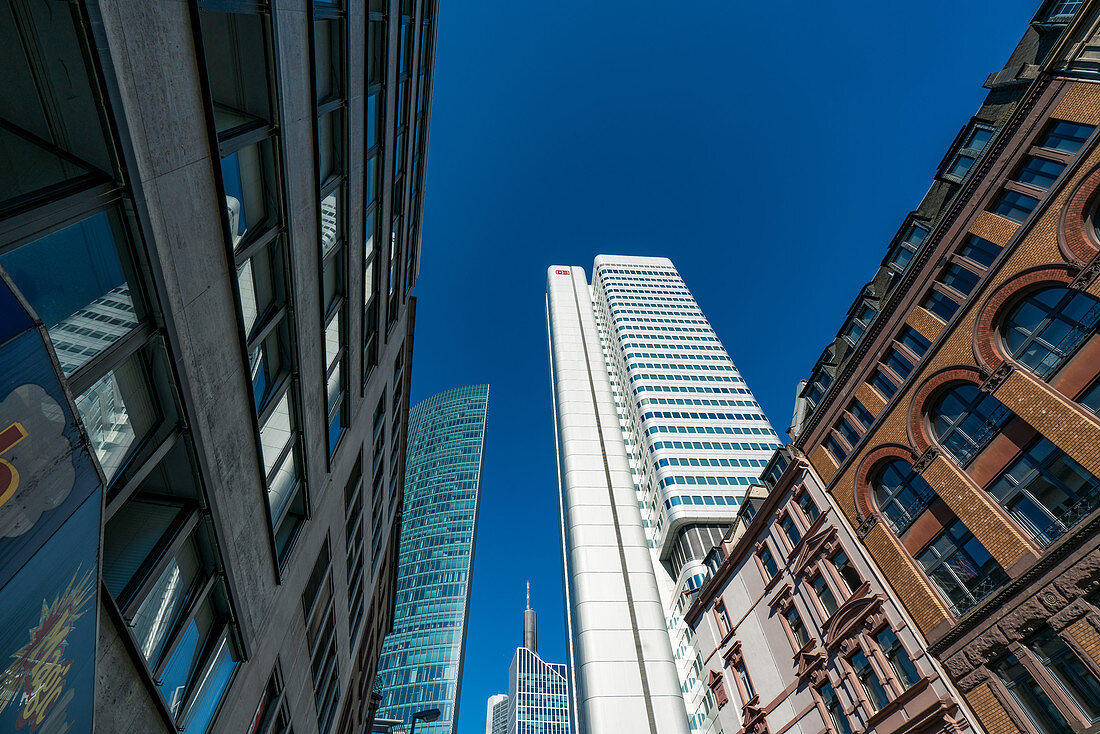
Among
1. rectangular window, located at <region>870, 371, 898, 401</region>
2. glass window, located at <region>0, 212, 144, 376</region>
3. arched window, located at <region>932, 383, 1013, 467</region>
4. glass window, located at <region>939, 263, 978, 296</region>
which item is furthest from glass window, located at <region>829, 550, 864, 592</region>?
glass window, located at <region>0, 212, 144, 376</region>

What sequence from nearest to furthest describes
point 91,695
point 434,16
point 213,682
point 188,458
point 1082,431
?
1. point 91,695
2. point 188,458
3. point 213,682
4. point 1082,431
5. point 434,16

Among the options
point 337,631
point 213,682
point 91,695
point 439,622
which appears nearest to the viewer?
point 91,695

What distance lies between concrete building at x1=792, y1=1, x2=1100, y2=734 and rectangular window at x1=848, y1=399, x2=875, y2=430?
8.6 inches

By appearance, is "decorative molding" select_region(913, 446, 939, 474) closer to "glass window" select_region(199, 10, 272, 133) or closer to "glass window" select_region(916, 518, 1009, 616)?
"glass window" select_region(916, 518, 1009, 616)

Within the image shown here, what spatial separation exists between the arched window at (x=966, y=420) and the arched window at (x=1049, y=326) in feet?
6.50

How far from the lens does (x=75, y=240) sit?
5539 millimetres

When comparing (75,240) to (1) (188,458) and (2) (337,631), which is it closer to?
(1) (188,458)

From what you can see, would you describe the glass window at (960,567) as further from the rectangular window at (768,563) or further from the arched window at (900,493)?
the rectangular window at (768,563)

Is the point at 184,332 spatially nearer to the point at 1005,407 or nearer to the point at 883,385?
the point at 1005,407

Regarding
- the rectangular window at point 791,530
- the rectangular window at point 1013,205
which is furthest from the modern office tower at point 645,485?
the rectangular window at point 1013,205

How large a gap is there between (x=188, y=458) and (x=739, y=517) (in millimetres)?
37090

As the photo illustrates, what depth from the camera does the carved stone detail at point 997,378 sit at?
18.1 meters

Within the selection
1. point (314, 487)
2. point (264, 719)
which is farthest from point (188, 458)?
point (264, 719)

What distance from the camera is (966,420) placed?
1994 centimetres
